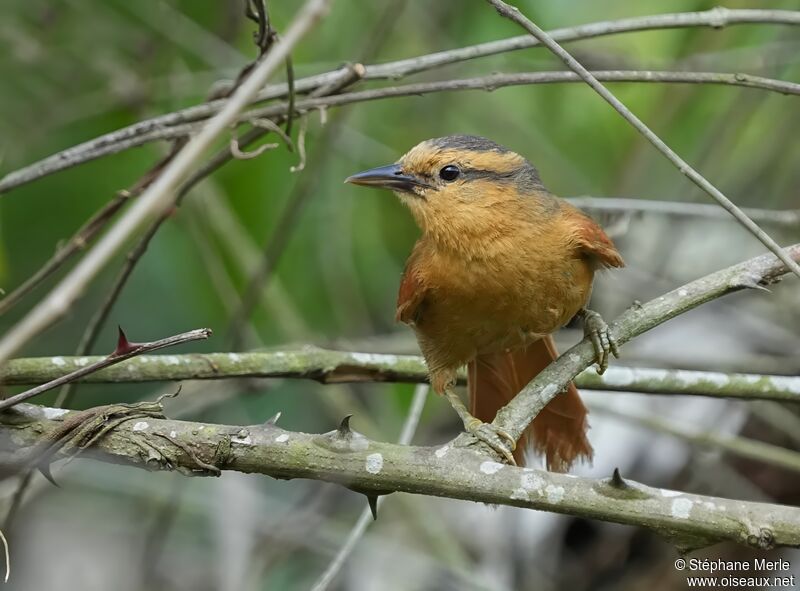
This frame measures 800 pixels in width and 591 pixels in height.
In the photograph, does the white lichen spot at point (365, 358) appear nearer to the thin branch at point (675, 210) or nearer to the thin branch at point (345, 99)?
the thin branch at point (345, 99)

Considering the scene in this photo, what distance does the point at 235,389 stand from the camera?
4082mm

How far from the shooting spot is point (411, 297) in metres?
3.17

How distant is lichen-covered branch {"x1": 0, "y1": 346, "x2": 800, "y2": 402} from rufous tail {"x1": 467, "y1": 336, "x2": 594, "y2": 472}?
169 millimetres

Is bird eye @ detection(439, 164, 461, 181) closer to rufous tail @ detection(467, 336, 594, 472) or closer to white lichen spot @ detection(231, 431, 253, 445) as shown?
rufous tail @ detection(467, 336, 594, 472)

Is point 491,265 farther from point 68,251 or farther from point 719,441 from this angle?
point 719,441

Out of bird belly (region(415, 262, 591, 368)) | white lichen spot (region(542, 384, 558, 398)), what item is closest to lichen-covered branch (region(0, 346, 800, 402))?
bird belly (region(415, 262, 591, 368))

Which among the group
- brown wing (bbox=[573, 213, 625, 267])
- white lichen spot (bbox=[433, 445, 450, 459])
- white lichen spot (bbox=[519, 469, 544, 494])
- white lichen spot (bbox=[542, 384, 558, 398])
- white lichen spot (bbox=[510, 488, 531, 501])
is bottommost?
white lichen spot (bbox=[510, 488, 531, 501])

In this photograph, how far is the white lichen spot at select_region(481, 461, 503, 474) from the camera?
2.16m

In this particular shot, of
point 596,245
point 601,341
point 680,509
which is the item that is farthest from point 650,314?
point 680,509

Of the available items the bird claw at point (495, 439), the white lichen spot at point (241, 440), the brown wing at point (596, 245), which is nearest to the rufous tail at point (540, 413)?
the brown wing at point (596, 245)

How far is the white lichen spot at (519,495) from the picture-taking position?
2.10 meters

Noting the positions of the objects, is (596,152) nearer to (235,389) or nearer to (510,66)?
(510,66)

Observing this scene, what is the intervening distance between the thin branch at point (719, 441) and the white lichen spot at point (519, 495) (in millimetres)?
1862

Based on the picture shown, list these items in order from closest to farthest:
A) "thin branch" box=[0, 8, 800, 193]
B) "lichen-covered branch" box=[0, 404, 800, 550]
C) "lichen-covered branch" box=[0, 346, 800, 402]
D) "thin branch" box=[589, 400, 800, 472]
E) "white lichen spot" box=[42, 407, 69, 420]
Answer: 1. "lichen-covered branch" box=[0, 404, 800, 550]
2. "white lichen spot" box=[42, 407, 69, 420]
3. "lichen-covered branch" box=[0, 346, 800, 402]
4. "thin branch" box=[0, 8, 800, 193]
5. "thin branch" box=[589, 400, 800, 472]
